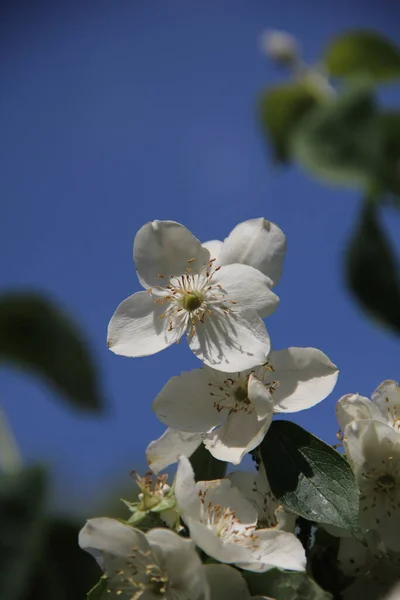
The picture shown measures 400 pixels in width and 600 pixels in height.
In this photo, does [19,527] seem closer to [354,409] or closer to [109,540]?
[109,540]

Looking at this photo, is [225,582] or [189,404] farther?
[189,404]

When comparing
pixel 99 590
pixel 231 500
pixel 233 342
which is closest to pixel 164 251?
pixel 233 342

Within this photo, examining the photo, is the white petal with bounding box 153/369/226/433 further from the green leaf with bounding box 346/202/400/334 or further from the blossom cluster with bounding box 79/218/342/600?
the green leaf with bounding box 346/202/400/334

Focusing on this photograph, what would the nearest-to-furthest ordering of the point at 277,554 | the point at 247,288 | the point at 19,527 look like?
the point at 19,527 → the point at 277,554 → the point at 247,288

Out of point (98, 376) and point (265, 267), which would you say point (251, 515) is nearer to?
point (265, 267)

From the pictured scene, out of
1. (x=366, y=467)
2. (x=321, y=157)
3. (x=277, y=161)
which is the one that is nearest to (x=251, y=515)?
(x=366, y=467)

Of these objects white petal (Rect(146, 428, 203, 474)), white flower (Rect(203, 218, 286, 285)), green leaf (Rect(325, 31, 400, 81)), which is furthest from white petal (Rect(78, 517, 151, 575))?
green leaf (Rect(325, 31, 400, 81))

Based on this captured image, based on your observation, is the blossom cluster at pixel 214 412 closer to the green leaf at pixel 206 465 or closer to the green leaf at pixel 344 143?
the green leaf at pixel 206 465
